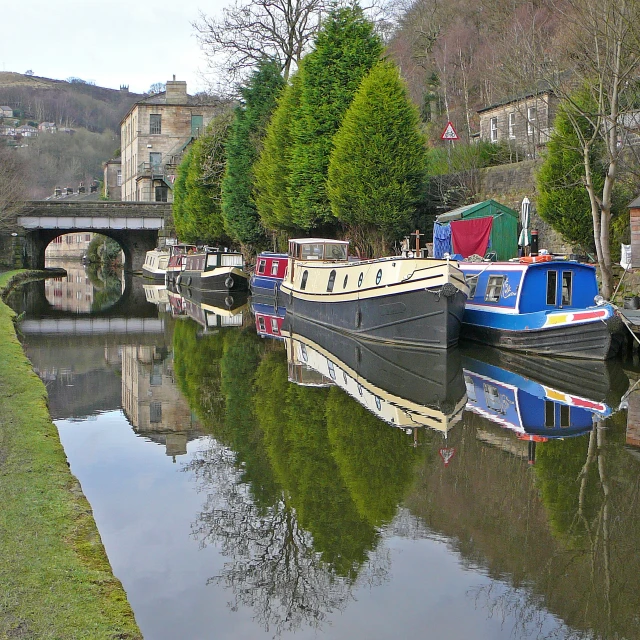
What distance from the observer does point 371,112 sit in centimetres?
2861

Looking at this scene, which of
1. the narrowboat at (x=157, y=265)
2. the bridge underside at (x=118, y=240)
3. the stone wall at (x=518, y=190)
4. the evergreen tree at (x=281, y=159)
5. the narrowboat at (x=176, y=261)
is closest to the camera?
the stone wall at (x=518, y=190)

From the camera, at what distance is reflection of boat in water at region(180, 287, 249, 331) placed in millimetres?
26594

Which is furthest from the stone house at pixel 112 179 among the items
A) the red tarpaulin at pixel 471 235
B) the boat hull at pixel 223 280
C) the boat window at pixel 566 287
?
the boat window at pixel 566 287

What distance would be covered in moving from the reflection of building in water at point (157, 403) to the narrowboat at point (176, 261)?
92.5 ft

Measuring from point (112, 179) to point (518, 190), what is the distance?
273ft

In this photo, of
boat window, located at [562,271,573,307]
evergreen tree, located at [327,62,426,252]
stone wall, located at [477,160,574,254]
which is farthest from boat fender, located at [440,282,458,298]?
evergreen tree, located at [327,62,426,252]

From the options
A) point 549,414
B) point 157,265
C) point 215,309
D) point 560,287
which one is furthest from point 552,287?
point 157,265

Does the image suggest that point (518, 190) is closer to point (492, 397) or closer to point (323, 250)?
point (323, 250)

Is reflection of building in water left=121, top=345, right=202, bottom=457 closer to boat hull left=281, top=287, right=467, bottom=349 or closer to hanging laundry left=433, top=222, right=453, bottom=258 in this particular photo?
boat hull left=281, top=287, right=467, bottom=349

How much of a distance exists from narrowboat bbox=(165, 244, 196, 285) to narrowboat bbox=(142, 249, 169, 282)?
210 cm

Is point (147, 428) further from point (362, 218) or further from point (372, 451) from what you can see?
point (362, 218)

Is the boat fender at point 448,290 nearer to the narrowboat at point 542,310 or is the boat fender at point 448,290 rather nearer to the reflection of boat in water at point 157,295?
the narrowboat at point 542,310

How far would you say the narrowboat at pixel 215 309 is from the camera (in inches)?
1035

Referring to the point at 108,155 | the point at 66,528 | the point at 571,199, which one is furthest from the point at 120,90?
the point at 66,528
